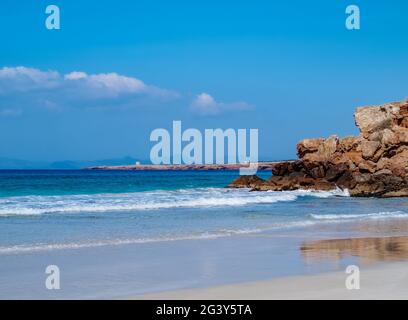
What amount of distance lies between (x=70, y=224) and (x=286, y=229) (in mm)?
7121

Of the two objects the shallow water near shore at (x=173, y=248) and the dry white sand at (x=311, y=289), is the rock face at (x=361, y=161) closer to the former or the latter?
the shallow water near shore at (x=173, y=248)

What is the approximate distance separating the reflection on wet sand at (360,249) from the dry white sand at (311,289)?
1.98 meters

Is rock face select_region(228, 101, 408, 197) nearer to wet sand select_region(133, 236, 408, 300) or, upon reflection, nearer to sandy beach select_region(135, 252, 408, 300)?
wet sand select_region(133, 236, 408, 300)

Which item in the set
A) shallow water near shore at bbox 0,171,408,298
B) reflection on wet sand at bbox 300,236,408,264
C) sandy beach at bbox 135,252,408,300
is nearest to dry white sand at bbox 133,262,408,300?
sandy beach at bbox 135,252,408,300

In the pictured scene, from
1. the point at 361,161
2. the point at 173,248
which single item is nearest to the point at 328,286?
the point at 173,248

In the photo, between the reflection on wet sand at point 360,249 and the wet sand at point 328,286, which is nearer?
the wet sand at point 328,286

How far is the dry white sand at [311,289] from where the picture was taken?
8.13 m

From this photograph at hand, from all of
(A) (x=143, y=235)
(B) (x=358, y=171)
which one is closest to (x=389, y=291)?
(A) (x=143, y=235)

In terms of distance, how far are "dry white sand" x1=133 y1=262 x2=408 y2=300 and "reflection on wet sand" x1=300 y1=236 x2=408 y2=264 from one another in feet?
6.49

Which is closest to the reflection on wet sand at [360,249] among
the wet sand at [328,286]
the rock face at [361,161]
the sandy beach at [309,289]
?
the wet sand at [328,286]

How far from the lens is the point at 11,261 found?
11.5 metres

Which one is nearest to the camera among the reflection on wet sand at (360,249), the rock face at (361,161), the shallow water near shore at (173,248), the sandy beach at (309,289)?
the sandy beach at (309,289)
